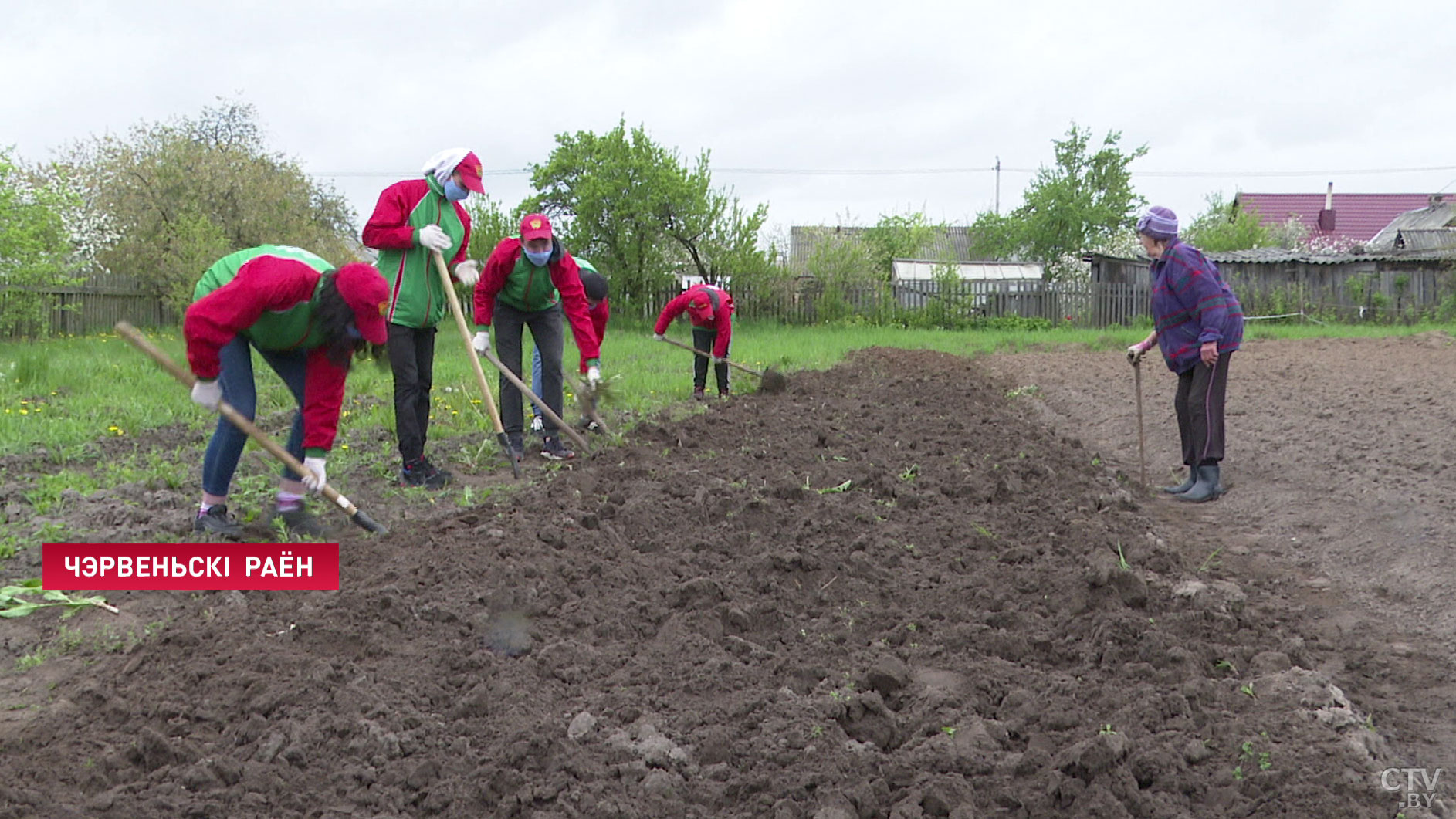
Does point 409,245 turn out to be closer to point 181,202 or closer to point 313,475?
point 313,475

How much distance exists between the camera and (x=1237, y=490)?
618 centimetres

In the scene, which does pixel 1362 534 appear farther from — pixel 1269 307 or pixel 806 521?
pixel 1269 307

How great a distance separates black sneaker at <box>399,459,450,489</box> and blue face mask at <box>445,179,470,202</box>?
1475mm

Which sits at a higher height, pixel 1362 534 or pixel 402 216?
pixel 402 216

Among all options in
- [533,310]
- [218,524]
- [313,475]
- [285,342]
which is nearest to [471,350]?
[533,310]

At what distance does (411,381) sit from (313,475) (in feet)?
4.30

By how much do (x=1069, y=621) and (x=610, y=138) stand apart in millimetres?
20542

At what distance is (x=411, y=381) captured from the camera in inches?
221

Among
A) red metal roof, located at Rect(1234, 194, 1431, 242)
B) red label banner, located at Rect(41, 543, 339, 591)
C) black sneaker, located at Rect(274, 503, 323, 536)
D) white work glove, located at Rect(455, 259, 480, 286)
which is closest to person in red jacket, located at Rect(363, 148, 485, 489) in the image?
white work glove, located at Rect(455, 259, 480, 286)

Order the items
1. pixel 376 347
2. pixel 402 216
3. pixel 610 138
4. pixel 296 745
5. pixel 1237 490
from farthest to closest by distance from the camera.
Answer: pixel 610 138
pixel 1237 490
pixel 402 216
pixel 376 347
pixel 296 745

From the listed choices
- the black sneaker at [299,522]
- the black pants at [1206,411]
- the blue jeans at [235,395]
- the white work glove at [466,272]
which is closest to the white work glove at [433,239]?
the white work glove at [466,272]

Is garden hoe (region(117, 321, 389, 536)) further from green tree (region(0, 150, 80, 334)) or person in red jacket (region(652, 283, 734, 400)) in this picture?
green tree (region(0, 150, 80, 334))

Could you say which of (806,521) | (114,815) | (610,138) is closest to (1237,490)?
(806,521)

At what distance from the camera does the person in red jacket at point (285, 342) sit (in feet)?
13.3
